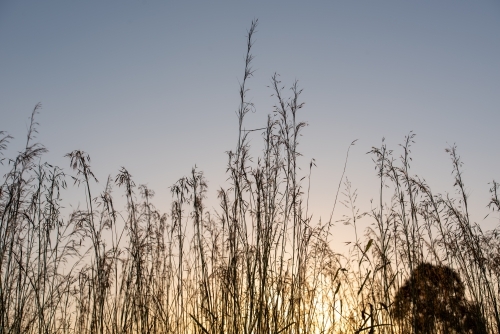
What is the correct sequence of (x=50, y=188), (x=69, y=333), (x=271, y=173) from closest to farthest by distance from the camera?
(x=271, y=173)
(x=50, y=188)
(x=69, y=333)

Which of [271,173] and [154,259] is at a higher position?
[271,173]

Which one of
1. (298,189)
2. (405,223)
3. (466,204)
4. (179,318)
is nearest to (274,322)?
(298,189)

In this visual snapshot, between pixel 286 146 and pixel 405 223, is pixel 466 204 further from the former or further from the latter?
pixel 286 146

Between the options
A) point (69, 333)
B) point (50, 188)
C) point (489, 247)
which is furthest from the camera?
point (489, 247)

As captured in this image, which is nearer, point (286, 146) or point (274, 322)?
point (274, 322)

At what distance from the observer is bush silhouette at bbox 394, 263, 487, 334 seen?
3873 millimetres

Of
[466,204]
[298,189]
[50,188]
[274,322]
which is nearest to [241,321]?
[274,322]

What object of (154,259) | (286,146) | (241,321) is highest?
(286,146)

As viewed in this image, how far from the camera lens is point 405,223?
4047 millimetres

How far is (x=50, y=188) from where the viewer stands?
150 inches

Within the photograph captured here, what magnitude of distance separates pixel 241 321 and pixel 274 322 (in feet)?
1.09

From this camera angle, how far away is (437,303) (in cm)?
429

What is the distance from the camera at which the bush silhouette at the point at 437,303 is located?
3873mm

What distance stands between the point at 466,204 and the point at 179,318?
2882 millimetres
